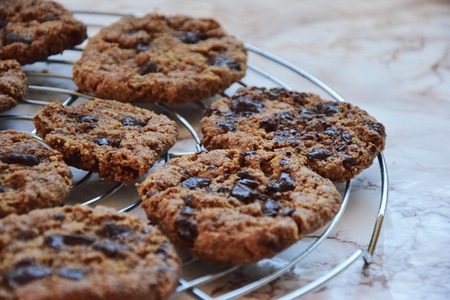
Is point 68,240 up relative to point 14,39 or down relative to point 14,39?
down

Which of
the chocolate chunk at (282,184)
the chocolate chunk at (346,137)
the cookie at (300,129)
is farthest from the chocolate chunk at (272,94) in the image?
the chocolate chunk at (282,184)

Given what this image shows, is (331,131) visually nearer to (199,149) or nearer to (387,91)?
(199,149)

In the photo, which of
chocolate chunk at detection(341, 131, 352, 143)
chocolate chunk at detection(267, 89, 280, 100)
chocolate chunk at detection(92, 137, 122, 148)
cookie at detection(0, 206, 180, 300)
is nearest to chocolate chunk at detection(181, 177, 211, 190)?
cookie at detection(0, 206, 180, 300)

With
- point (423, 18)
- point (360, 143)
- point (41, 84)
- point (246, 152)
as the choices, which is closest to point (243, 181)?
point (246, 152)

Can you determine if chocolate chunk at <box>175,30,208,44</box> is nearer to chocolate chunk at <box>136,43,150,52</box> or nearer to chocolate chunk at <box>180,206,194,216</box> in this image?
chocolate chunk at <box>136,43,150,52</box>

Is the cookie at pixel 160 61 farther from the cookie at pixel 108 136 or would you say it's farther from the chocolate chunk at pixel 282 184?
the chocolate chunk at pixel 282 184

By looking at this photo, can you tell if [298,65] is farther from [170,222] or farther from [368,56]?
[170,222]

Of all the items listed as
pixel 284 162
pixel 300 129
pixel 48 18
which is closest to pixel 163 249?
pixel 284 162
